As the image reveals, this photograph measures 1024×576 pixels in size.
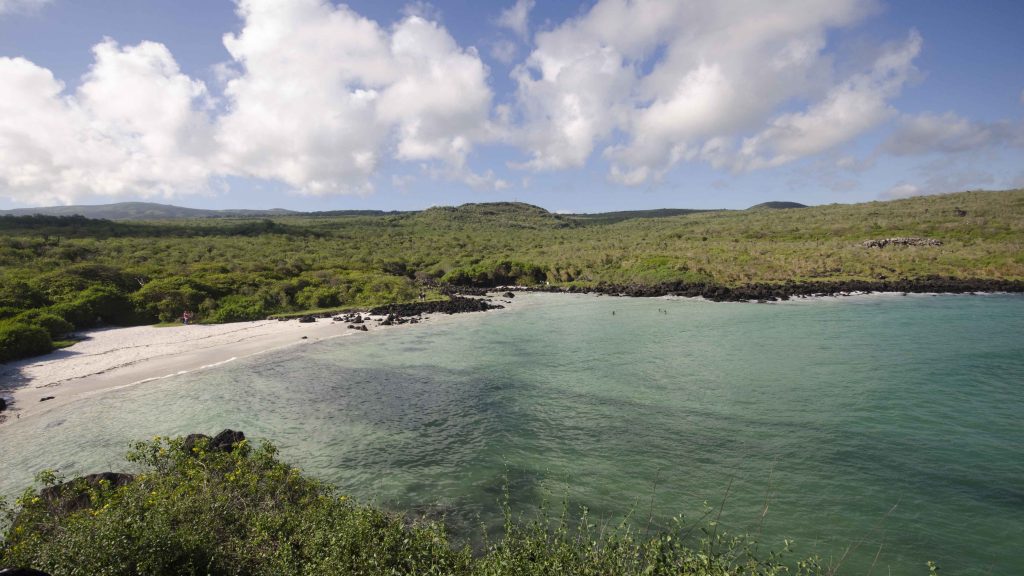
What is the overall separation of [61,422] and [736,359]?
32845mm

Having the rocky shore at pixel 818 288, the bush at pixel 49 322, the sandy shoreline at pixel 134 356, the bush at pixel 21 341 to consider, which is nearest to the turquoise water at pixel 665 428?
the sandy shoreline at pixel 134 356

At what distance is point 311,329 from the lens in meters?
38.4

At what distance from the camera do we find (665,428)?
17.5m

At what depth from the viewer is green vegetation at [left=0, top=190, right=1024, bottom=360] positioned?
4034 cm

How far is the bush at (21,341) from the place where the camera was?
87.0ft

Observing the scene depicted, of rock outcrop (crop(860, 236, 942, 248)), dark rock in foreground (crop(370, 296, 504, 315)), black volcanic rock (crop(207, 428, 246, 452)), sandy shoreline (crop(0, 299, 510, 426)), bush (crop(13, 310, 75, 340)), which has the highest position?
rock outcrop (crop(860, 236, 942, 248))

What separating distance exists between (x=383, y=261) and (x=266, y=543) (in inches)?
2744

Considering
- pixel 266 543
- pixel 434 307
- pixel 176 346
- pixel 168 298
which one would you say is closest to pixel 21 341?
pixel 176 346

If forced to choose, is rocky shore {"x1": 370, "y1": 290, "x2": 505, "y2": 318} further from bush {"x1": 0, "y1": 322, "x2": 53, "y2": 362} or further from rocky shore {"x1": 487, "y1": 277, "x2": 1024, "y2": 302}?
bush {"x1": 0, "y1": 322, "x2": 53, "y2": 362}

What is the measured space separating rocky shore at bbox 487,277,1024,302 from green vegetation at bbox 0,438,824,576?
4664 cm

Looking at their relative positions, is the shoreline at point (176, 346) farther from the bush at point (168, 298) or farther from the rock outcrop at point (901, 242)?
the rock outcrop at point (901, 242)

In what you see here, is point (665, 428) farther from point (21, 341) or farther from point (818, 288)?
point (818, 288)

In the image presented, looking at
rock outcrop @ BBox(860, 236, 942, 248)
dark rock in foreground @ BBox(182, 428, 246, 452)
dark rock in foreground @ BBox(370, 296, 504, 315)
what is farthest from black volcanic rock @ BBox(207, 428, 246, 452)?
rock outcrop @ BBox(860, 236, 942, 248)

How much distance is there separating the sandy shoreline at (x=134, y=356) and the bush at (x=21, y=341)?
0.82 m
